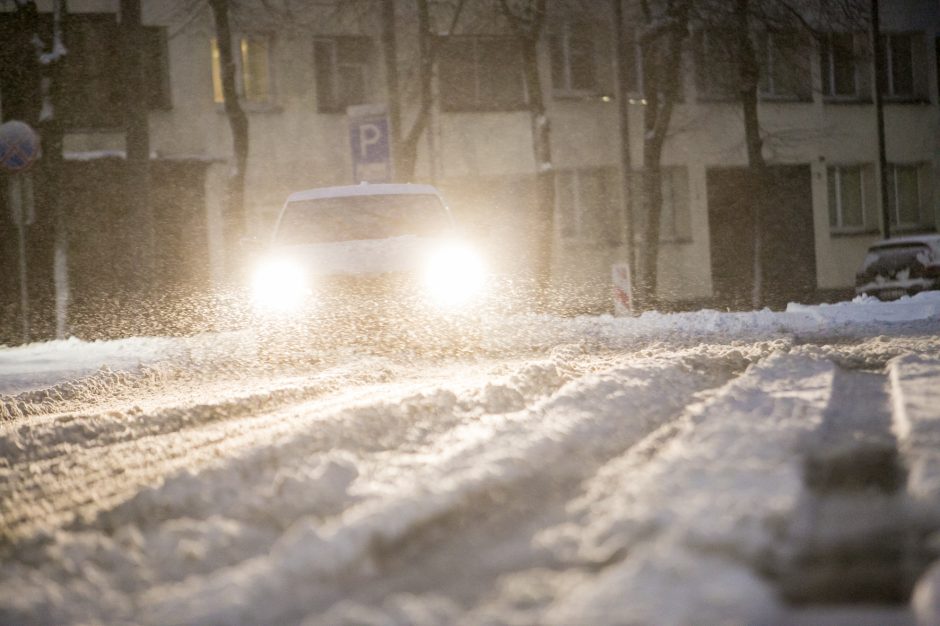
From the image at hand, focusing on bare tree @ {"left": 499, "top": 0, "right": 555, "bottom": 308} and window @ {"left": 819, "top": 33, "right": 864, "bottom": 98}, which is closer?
bare tree @ {"left": 499, "top": 0, "right": 555, "bottom": 308}

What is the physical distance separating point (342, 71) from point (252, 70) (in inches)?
77.8

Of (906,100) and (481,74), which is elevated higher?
(481,74)

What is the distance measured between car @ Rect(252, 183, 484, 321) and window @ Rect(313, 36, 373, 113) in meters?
15.3

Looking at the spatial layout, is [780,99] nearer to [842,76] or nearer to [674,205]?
[842,76]

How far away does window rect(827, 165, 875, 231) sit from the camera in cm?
3581

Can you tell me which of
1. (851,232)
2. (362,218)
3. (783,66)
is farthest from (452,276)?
(851,232)

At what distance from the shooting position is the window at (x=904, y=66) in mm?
36625

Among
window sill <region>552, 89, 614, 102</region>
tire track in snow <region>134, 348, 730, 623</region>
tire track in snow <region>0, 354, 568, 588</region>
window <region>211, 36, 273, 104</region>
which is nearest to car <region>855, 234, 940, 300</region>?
window sill <region>552, 89, 614, 102</region>

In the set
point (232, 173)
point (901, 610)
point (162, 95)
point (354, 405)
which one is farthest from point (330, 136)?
point (901, 610)

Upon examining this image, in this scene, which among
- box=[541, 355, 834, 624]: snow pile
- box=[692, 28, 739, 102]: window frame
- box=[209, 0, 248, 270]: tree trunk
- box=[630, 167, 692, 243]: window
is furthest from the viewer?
box=[630, 167, 692, 243]: window

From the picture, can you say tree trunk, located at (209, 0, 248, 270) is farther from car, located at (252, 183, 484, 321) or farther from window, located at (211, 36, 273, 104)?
car, located at (252, 183, 484, 321)

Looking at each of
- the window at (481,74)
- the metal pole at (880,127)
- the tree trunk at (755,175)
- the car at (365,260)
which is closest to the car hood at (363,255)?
the car at (365,260)

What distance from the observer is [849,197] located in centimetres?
3606

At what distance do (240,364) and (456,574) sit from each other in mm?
10223
